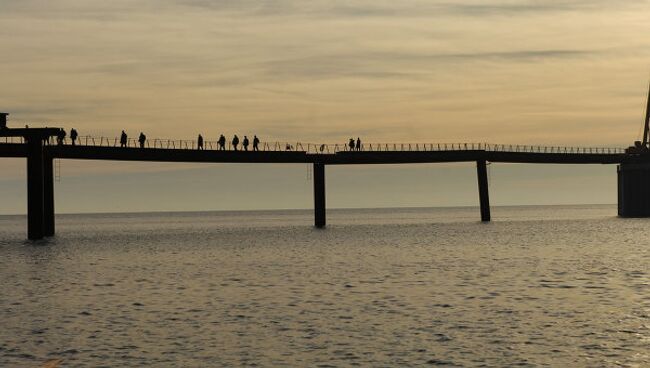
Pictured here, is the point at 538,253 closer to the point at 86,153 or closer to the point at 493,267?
the point at 493,267

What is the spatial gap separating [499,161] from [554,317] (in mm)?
105053

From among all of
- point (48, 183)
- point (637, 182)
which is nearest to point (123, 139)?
point (48, 183)

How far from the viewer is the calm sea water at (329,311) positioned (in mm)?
28859

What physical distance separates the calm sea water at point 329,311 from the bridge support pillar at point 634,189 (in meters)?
85.9

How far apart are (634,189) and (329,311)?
426ft

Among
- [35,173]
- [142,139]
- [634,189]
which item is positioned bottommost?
[634,189]

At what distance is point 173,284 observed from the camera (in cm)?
5297

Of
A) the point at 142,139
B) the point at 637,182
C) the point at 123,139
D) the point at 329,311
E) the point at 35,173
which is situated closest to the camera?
the point at 329,311

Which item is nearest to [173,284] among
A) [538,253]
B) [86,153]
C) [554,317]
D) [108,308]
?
[108,308]

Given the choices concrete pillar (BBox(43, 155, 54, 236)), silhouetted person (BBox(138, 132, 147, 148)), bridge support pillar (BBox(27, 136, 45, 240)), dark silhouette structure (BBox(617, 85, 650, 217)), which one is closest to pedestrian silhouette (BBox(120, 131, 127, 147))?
silhouetted person (BBox(138, 132, 147, 148))

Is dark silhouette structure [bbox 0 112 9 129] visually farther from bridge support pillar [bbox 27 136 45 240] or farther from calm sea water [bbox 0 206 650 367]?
calm sea water [bbox 0 206 650 367]

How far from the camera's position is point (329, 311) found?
39281 millimetres

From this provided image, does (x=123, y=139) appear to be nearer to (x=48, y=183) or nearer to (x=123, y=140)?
(x=123, y=140)

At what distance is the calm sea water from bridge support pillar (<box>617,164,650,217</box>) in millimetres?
85897
